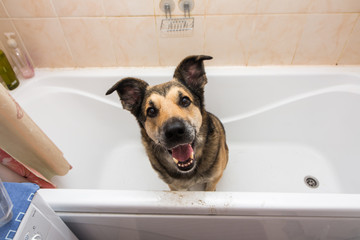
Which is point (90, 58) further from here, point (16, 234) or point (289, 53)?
point (289, 53)

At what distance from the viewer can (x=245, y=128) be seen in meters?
1.67

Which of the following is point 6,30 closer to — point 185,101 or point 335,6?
point 185,101

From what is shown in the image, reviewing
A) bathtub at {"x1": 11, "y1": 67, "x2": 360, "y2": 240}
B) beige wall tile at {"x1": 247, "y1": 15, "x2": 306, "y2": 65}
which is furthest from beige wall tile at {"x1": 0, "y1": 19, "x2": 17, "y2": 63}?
beige wall tile at {"x1": 247, "y1": 15, "x2": 306, "y2": 65}

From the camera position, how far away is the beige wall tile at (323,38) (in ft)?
4.22

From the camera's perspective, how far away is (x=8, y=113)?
75 centimetres

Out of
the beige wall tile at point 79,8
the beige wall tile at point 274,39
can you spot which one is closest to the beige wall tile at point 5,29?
the beige wall tile at point 79,8

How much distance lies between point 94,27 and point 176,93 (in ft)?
2.77

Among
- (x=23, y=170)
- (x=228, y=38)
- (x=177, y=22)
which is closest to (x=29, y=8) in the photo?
(x=177, y=22)

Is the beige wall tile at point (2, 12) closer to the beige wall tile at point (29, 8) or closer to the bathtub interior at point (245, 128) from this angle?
the beige wall tile at point (29, 8)

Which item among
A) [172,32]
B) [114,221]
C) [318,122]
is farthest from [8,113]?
[318,122]

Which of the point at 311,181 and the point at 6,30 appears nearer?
the point at 6,30

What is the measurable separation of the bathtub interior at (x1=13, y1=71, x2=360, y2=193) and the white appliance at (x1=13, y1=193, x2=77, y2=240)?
0.52m

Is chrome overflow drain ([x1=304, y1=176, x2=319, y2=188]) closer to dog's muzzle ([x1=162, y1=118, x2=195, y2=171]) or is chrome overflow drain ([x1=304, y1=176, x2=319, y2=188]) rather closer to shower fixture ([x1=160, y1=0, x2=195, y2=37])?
dog's muzzle ([x1=162, y1=118, x2=195, y2=171])

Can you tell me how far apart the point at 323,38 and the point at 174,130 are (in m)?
1.27
